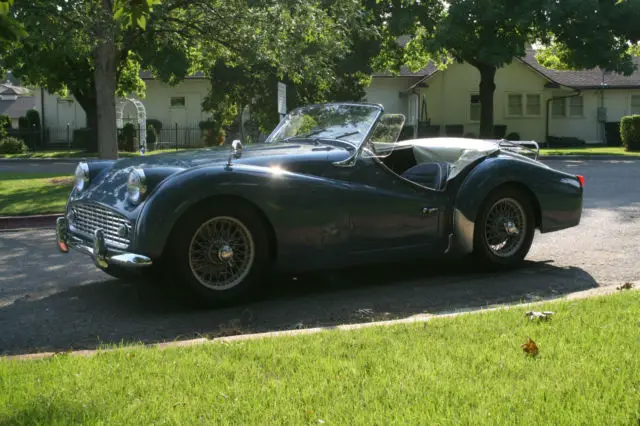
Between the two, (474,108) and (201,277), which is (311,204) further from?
(474,108)

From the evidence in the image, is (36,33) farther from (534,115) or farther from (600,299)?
(534,115)

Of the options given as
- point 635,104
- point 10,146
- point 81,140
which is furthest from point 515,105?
point 10,146

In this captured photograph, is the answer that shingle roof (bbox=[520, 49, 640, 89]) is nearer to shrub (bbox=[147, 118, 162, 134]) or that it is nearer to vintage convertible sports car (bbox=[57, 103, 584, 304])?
shrub (bbox=[147, 118, 162, 134])

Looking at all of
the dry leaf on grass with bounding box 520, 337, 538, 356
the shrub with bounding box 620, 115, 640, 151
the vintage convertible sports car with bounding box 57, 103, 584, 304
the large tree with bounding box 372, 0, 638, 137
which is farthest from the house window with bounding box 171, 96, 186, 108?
the dry leaf on grass with bounding box 520, 337, 538, 356

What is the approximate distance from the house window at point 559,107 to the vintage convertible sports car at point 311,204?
125ft

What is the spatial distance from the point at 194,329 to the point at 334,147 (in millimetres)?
2126

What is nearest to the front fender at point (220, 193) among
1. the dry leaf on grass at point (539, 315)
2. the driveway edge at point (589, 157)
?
the dry leaf on grass at point (539, 315)

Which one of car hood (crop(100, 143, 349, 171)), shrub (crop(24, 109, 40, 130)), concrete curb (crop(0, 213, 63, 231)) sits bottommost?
concrete curb (crop(0, 213, 63, 231))

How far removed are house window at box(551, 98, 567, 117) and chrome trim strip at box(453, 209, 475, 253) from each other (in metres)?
39.3

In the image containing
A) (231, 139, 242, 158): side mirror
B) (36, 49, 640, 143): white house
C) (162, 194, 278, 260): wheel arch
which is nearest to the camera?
(162, 194, 278, 260): wheel arch

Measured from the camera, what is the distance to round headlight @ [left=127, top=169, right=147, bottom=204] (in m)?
5.57

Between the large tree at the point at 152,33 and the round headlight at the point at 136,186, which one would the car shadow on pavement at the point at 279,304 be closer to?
the round headlight at the point at 136,186

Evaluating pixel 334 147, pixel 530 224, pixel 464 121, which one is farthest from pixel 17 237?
pixel 464 121

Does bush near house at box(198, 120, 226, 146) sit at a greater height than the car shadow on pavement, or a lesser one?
greater
